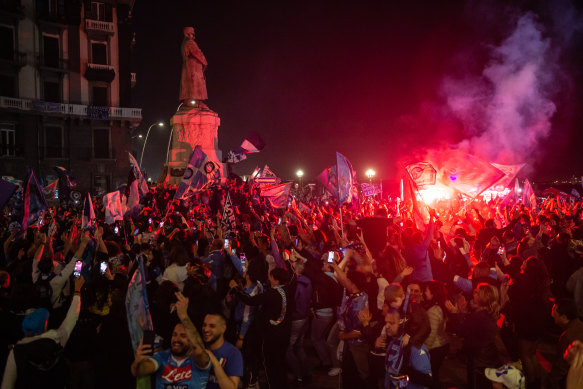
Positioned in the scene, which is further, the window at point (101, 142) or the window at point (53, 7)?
the window at point (101, 142)

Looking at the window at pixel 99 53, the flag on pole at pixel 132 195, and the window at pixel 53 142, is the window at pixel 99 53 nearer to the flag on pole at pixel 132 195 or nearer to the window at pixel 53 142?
the window at pixel 53 142

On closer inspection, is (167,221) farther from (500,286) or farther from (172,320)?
(500,286)

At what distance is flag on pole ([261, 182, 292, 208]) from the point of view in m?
16.1

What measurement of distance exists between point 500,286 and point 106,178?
3762 cm

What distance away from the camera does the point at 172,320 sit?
198 inches

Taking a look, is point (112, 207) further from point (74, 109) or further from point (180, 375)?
point (74, 109)

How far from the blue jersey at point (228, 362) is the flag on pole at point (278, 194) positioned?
12.4m

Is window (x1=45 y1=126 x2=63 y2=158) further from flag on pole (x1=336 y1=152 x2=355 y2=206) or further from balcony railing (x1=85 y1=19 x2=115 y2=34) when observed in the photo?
flag on pole (x1=336 y1=152 x2=355 y2=206)

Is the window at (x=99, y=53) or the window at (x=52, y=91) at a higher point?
the window at (x=99, y=53)

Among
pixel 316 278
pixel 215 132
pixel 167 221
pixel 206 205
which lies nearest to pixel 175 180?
pixel 215 132

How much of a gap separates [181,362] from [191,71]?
25133mm

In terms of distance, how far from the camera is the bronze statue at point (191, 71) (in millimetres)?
26062

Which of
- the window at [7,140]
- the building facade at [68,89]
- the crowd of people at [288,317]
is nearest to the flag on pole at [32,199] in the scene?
the crowd of people at [288,317]

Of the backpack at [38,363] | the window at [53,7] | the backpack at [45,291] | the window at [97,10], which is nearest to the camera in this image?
the backpack at [38,363]
